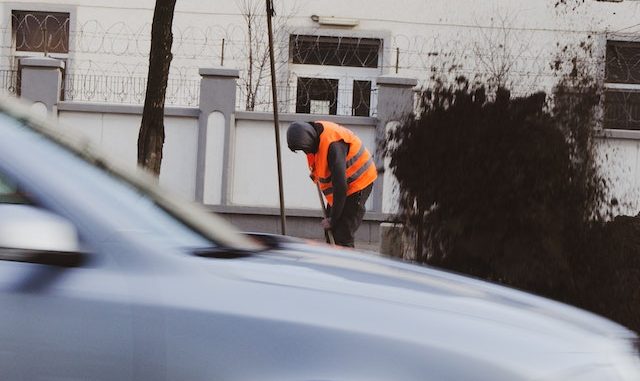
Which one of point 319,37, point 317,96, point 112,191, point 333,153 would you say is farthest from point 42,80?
point 112,191

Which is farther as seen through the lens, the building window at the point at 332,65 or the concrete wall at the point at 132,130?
the building window at the point at 332,65

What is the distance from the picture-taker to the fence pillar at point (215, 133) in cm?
1480

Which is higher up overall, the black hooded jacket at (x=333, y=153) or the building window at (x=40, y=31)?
the building window at (x=40, y=31)

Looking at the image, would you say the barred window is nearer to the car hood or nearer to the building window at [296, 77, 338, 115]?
the building window at [296, 77, 338, 115]

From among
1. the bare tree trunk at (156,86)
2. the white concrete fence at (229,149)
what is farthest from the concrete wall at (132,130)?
the bare tree trunk at (156,86)

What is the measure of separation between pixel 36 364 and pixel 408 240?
180 inches

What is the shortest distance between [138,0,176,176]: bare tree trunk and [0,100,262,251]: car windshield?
703cm

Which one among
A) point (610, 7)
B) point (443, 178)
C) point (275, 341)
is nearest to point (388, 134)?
point (443, 178)

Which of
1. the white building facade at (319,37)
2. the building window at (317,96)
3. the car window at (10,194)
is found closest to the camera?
the car window at (10,194)

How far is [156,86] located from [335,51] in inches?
→ 342

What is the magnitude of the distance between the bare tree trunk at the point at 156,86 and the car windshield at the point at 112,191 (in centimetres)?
703

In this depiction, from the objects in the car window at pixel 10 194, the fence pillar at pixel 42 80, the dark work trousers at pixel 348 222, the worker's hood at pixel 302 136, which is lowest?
the dark work trousers at pixel 348 222

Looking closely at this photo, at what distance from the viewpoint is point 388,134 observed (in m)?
6.93

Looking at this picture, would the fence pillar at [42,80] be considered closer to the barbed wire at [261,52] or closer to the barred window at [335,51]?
the barbed wire at [261,52]
